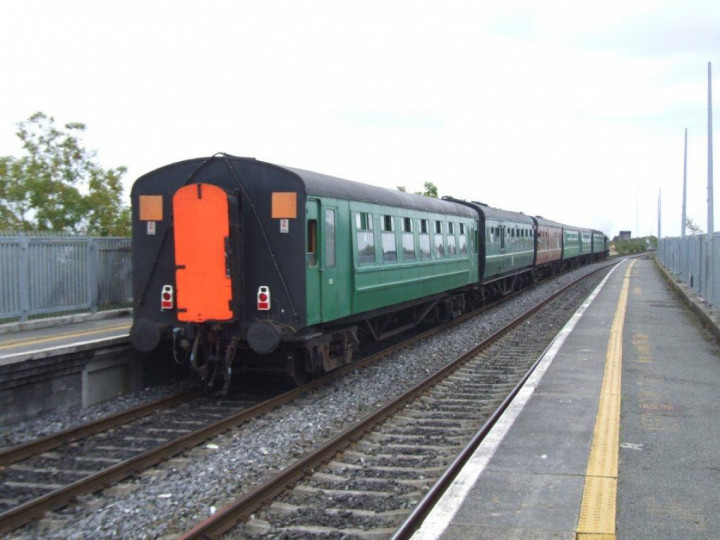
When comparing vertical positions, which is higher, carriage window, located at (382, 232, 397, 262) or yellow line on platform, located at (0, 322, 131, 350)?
carriage window, located at (382, 232, 397, 262)

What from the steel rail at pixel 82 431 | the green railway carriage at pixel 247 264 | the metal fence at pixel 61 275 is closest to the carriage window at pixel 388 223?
the green railway carriage at pixel 247 264

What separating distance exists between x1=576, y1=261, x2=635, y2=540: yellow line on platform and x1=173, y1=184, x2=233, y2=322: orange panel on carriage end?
452 centimetres

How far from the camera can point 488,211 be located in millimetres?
20734

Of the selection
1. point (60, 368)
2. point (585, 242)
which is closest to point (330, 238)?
point (60, 368)

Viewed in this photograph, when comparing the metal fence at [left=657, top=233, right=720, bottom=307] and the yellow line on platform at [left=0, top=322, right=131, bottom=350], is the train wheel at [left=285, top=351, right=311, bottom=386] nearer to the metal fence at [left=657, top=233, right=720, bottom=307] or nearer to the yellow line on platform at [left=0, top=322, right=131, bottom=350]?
the yellow line on platform at [left=0, top=322, right=131, bottom=350]

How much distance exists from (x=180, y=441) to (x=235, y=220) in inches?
117

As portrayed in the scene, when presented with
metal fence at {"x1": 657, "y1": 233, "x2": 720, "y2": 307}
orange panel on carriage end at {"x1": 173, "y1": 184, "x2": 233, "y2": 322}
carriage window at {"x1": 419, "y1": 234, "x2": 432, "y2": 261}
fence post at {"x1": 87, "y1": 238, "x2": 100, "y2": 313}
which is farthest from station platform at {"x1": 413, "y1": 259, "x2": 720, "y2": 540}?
fence post at {"x1": 87, "y1": 238, "x2": 100, "y2": 313}

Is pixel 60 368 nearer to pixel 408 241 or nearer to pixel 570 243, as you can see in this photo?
pixel 408 241

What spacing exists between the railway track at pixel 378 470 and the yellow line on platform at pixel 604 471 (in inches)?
43.5

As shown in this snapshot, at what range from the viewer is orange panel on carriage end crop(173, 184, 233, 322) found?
8.56 metres

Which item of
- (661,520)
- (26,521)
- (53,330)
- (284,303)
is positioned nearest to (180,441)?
(26,521)

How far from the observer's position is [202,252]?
8.62 m

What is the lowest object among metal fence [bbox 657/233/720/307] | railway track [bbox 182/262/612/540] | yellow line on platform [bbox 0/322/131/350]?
railway track [bbox 182/262/612/540]

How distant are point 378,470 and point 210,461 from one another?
159cm
